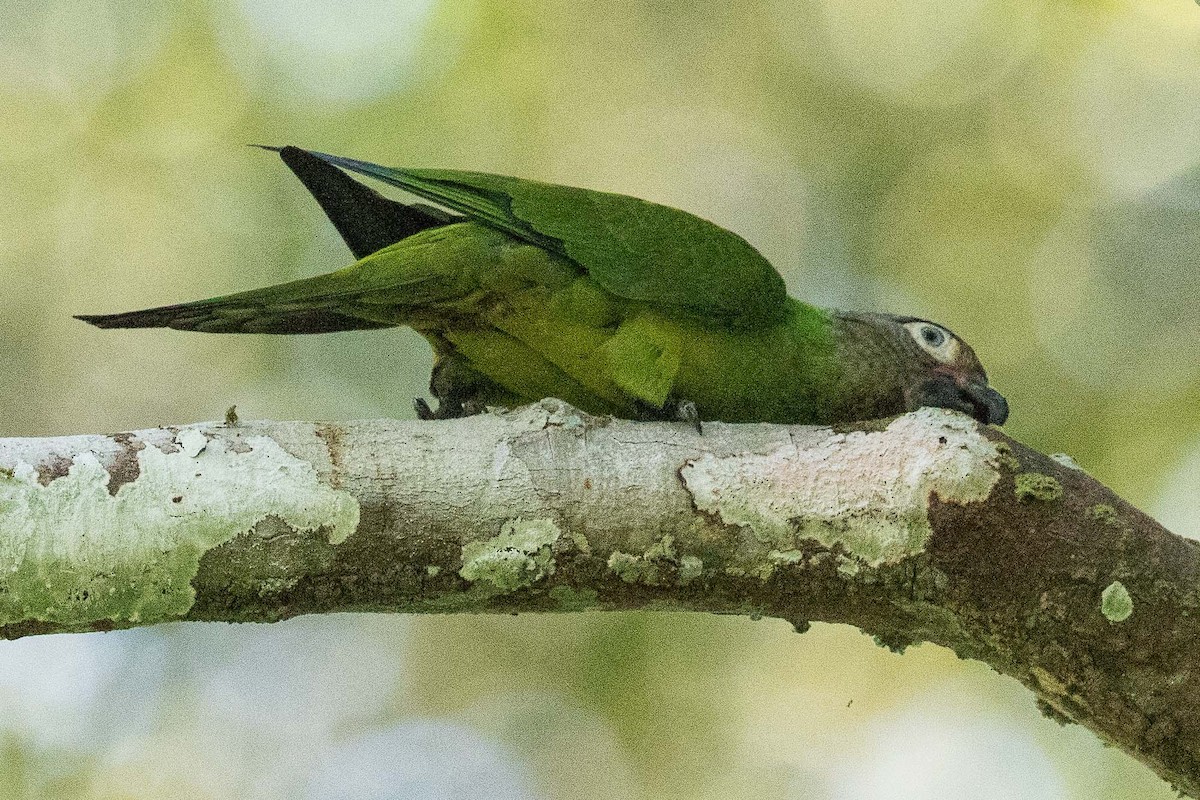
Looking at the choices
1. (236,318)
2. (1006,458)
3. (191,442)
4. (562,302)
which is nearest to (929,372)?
(562,302)

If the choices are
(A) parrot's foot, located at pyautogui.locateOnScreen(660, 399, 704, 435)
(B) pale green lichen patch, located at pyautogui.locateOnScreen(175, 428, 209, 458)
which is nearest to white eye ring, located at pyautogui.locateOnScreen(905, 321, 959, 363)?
(A) parrot's foot, located at pyautogui.locateOnScreen(660, 399, 704, 435)

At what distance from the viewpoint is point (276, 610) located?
2406 mm

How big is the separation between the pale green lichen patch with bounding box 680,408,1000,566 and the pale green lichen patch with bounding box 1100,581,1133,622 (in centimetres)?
35

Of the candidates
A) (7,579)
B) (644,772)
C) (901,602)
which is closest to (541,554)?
(901,602)

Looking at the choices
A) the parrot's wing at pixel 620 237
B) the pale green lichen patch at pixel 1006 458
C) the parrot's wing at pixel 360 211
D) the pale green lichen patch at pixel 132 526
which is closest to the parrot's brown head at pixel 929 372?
the parrot's wing at pixel 620 237

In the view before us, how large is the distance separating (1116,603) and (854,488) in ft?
2.11

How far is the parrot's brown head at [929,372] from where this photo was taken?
4.40 m

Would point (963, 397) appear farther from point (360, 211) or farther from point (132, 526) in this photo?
point (132, 526)

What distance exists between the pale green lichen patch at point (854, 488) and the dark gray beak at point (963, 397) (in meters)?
1.73

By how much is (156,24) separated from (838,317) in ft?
15.7

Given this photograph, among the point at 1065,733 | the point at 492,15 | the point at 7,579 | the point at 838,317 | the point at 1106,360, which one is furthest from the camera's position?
the point at 492,15

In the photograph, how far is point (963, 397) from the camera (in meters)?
4.42

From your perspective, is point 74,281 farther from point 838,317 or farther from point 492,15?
point 838,317

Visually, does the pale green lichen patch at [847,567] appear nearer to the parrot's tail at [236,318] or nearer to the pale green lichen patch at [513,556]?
the pale green lichen patch at [513,556]
